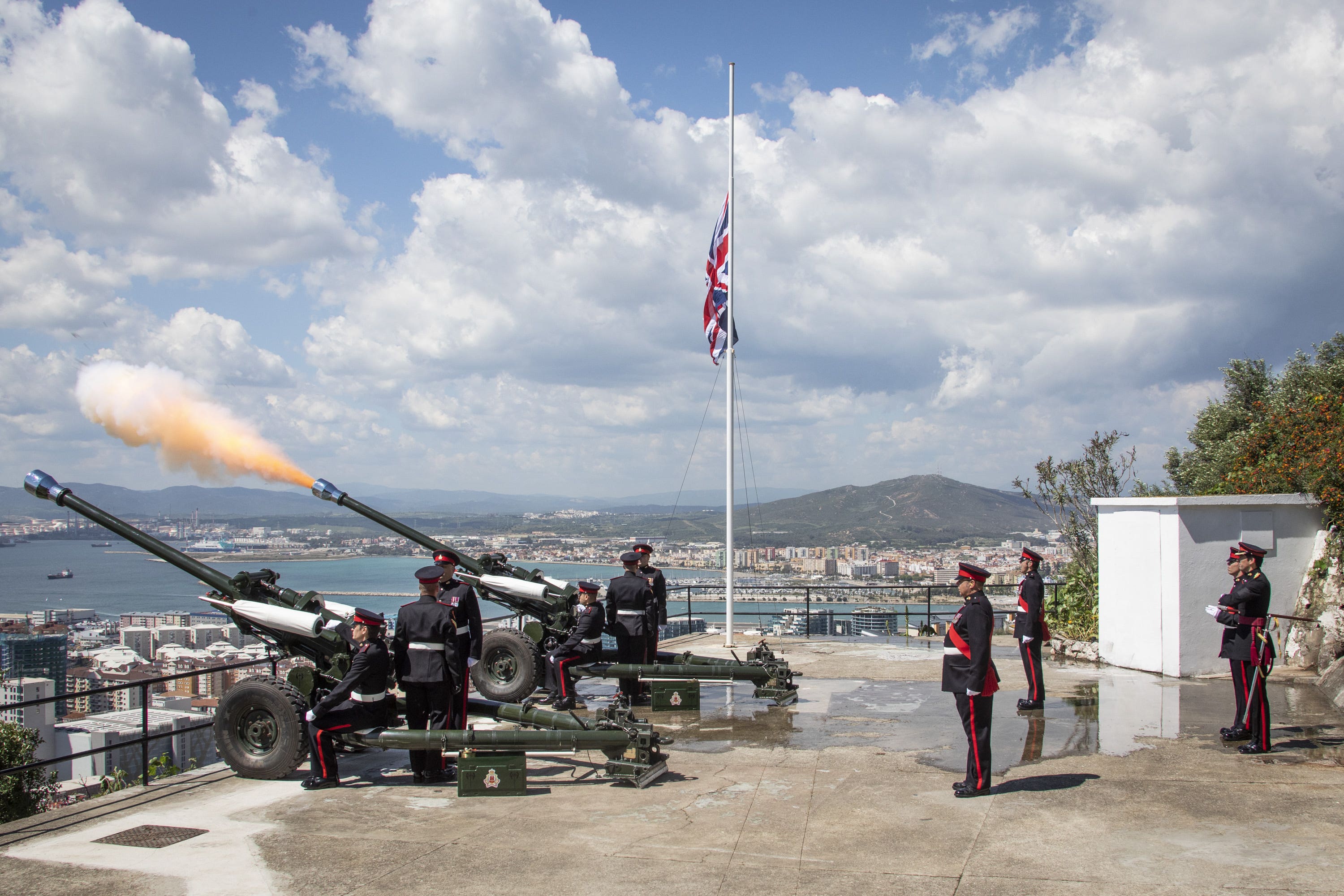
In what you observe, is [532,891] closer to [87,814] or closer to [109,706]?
[87,814]

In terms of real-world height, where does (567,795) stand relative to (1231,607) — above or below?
below

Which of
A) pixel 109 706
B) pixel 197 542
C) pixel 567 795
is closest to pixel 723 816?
pixel 567 795

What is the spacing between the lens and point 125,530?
921cm

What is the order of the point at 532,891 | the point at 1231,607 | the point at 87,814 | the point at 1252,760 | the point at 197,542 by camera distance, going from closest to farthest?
the point at 532,891 → the point at 87,814 → the point at 1252,760 → the point at 1231,607 → the point at 197,542

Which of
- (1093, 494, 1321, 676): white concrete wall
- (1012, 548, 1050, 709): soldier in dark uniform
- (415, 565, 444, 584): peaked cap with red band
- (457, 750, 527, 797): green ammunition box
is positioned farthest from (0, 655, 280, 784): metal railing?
(1093, 494, 1321, 676): white concrete wall

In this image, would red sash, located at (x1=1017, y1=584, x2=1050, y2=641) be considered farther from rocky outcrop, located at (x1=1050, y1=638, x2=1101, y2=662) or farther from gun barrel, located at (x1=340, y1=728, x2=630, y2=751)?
gun barrel, located at (x1=340, y1=728, x2=630, y2=751)

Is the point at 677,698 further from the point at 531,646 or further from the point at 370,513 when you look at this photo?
the point at 370,513

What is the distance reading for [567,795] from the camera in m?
7.32

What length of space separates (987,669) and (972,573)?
72 centimetres

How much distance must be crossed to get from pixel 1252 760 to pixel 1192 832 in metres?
2.33

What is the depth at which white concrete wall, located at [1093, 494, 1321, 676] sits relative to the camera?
1159 centimetres

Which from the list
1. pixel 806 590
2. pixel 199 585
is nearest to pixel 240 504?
pixel 199 585

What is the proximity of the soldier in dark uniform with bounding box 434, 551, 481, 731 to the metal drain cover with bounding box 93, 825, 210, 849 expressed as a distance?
83.8 inches

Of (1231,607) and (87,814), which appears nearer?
(87,814)
